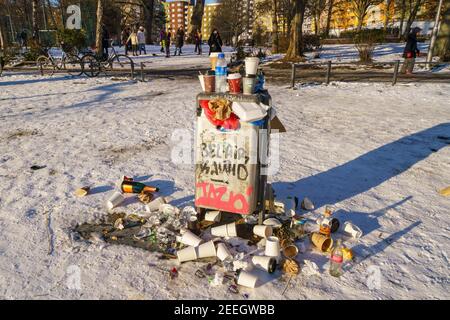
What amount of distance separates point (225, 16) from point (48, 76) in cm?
5186

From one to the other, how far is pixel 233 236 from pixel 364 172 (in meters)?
2.71

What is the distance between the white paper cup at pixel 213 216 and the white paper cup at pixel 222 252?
0.51 meters

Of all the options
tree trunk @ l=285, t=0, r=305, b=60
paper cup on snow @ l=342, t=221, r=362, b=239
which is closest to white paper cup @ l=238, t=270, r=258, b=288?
paper cup on snow @ l=342, t=221, r=362, b=239

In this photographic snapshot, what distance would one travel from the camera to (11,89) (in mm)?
11695

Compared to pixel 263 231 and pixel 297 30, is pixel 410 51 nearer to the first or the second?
pixel 297 30

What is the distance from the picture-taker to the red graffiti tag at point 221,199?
327 cm

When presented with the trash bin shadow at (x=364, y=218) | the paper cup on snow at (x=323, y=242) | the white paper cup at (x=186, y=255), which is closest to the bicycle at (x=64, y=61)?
the white paper cup at (x=186, y=255)

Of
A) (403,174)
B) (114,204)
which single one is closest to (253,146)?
(114,204)

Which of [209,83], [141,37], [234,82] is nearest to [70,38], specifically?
[141,37]

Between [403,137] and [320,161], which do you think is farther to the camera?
[403,137]

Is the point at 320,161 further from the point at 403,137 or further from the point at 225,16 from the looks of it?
the point at 225,16

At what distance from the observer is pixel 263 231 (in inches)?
130

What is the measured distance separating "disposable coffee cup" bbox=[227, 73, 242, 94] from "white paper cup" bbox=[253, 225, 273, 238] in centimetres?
140
